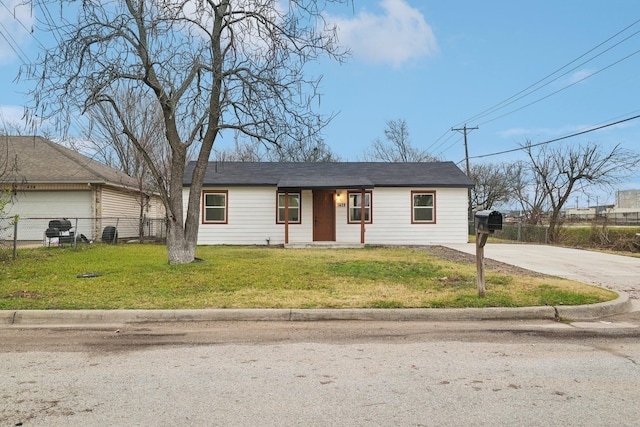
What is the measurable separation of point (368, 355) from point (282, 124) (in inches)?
277

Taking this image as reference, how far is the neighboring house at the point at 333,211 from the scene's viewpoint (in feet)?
63.0

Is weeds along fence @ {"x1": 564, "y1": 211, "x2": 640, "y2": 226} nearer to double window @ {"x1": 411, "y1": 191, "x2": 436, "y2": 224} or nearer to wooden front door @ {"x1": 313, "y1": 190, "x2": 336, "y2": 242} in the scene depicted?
double window @ {"x1": 411, "y1": 191, "x2": 436, "y2": 224}

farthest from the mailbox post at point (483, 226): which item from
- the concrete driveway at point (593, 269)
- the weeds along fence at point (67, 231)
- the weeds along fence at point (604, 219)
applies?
the weeds along fence at point (604, 219)

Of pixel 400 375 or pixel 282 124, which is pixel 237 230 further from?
pixel 400 375

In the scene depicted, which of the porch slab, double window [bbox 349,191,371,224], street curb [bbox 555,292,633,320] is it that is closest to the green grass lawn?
street curb [bbox 555,292,633,320]

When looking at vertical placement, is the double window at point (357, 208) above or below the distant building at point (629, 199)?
below

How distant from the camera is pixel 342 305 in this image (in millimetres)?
6387

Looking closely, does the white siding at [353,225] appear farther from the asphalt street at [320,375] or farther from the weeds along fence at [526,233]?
the asphalt street at [320,375]

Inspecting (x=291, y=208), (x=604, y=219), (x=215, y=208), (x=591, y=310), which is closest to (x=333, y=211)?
(x=291, y=208)

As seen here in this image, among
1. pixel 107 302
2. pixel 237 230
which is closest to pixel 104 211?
pixel 237 230

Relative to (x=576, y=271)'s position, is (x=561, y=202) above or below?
above

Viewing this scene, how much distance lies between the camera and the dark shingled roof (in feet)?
61.3

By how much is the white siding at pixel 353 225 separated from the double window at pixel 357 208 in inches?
8.8

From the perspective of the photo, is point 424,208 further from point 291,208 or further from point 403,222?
point 291,208
